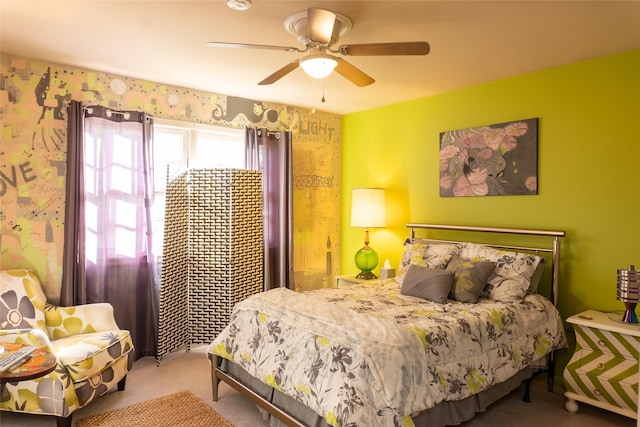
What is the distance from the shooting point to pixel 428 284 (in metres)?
3.24

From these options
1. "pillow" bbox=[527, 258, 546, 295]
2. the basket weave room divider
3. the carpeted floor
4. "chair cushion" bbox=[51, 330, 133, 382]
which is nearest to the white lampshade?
the basket weave room divider

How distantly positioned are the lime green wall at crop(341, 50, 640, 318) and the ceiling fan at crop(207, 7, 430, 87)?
1714mm

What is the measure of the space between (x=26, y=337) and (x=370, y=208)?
3152 millimetres

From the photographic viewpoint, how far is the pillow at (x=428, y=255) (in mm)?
3621

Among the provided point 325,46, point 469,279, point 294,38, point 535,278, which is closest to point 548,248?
point 535,278

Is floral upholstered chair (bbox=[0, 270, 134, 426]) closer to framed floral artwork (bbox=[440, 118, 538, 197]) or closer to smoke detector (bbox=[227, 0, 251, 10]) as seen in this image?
smoke detector (bbox=[227, 0, 251, 10])

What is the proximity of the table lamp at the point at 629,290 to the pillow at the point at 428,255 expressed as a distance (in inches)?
46.2

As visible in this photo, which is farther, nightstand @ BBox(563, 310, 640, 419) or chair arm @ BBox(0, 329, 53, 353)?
nightstand @ BBox(563, 310, 640, 419)

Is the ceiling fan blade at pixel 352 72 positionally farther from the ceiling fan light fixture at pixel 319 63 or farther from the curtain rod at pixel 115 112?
the curtain rod at pixel 115 112

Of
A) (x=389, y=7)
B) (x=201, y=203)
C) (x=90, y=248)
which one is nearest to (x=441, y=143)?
(x=389, y=7)

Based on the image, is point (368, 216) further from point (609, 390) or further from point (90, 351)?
point (90, 351)

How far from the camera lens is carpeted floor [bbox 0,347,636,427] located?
112 inches

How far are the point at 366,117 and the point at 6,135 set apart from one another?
11.5 ft

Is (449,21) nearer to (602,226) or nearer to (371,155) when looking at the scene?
(602,226)
